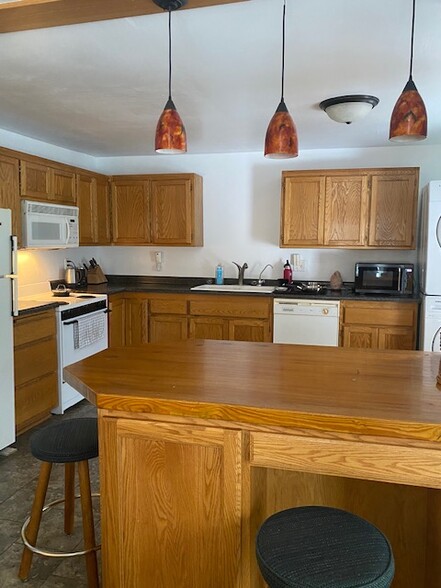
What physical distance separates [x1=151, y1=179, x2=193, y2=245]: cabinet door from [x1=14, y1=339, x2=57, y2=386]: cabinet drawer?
5.60 ft

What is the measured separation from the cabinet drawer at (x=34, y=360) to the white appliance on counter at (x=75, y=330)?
3.1 inches

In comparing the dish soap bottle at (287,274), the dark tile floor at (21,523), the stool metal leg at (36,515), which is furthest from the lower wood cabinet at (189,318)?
the stool metal leg at (36,515)

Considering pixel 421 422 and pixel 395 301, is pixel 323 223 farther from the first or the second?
pixel 421 422

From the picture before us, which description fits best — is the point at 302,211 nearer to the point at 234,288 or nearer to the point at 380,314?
the point at 234,288

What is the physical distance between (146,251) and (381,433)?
4.33 meters

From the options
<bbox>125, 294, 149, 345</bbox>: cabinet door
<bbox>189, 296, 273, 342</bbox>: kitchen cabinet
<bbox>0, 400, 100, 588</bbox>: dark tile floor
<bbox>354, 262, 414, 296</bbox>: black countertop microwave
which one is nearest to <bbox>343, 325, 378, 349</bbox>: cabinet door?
<bbox>354, 262, 414, 296</bbox>: black countertop microwave

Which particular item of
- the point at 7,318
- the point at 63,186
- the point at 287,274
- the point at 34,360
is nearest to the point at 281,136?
the point at 7,318

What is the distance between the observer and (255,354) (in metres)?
2.10

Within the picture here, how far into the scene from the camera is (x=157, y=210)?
4953 millimetres

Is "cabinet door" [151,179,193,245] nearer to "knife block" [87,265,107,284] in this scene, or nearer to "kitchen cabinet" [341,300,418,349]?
"knife block" [87,265,107,284]

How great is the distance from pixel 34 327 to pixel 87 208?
1.61 metres

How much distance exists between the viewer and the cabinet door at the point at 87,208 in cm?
459

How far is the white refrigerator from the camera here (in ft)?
10.0

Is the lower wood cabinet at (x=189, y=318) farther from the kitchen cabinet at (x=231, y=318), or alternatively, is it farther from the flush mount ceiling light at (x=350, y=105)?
the flush mount ceiling light at (x=350, y=105)
